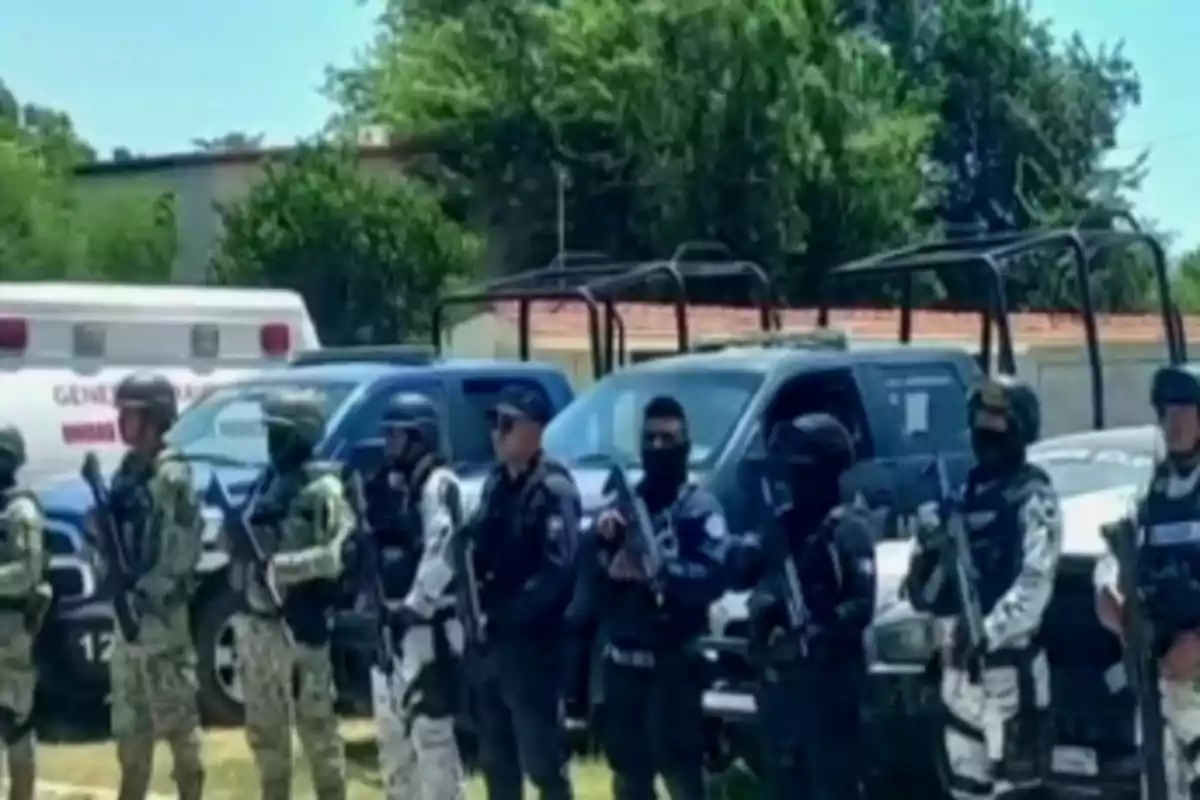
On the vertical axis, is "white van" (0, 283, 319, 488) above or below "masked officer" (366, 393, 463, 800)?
above

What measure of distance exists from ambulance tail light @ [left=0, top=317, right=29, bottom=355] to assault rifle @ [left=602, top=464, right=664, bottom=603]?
804cm

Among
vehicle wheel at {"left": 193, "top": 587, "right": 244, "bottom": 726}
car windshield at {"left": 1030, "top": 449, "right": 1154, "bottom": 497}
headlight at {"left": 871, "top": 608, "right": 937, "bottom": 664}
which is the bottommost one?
vehicle wheel at {"left": 193, "top": 587, "right": 244, "bottom": 726}

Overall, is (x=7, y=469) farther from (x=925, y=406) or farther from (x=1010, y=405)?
(x=925, y=406)

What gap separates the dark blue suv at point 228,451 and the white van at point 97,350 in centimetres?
175

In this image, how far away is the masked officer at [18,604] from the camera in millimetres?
9961

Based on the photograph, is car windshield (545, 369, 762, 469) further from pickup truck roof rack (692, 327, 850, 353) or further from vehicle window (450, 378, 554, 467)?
pickup truck roof rack (692, 327, 850, 353)

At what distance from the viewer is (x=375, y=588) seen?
9.01 metres

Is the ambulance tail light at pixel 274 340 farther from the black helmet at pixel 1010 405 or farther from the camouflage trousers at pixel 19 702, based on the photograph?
the black helmet at pixel 1010 405

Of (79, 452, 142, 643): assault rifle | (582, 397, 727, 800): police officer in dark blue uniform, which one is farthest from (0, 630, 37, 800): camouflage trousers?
(582, 397, 727, 800): police officer in dark blue uniform

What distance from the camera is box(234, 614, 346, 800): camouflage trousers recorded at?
9477 millimetres

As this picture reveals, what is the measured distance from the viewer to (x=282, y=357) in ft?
54.9

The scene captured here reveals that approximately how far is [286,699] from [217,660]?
11.0 feet

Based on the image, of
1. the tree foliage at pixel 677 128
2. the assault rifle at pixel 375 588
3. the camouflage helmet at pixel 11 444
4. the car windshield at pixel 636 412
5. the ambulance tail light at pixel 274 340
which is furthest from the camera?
the tree foliage at pixel 677 128

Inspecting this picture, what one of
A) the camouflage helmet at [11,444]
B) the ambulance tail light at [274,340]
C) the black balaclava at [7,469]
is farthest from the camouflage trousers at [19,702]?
the ambulance tail light at [274,340]
